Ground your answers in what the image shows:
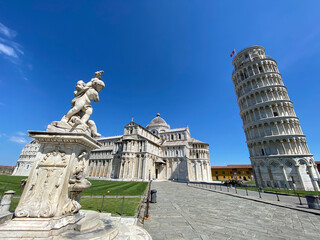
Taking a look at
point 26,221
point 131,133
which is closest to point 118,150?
point 131,133

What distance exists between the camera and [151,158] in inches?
1563

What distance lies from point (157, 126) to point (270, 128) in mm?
39209

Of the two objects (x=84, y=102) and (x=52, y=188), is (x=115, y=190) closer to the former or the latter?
(x=52, y=188)

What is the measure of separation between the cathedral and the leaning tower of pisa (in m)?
20.2

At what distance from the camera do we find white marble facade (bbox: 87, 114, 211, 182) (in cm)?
3719

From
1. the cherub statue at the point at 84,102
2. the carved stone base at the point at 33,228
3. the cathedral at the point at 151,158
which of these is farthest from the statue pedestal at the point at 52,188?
the cathedral at the point at 151,158

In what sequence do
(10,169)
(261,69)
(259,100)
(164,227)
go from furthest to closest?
(10,169)
(261,69)
(259,100)
(164,227)

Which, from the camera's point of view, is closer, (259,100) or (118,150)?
(259,100)

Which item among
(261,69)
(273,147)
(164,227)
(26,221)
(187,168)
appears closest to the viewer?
(26,221)

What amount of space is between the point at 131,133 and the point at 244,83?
33.3 metres

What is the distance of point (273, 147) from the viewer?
24.4m

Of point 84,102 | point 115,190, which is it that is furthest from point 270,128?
point 84,102

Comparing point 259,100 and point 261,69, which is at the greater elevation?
point 261,69

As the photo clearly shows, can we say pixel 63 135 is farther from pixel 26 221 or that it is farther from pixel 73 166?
pixel 26 221
